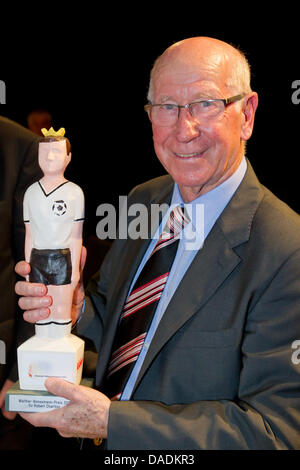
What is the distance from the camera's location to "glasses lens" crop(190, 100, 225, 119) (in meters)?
1.58

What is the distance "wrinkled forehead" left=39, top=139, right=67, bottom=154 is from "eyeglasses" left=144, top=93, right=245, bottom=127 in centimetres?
33

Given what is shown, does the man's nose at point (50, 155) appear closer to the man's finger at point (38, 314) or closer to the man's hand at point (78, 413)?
the man's finger at point (38, 314)

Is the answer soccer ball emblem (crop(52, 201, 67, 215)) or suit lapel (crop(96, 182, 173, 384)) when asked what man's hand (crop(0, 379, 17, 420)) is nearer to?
suit lapel (crop(96, 182, 173, 384))

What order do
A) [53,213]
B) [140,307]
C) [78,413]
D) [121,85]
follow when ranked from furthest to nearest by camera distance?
[121,85], [140,307], [53,213], [78,413]

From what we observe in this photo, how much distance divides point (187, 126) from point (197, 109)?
0.06 m

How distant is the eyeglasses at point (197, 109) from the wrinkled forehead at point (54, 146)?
12.9 inches

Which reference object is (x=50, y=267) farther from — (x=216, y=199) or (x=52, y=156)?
(x=216, y=199)

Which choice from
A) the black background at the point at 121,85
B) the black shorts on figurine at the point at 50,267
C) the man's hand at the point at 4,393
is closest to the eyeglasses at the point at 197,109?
the black shorts on figurine at the point at 50,267

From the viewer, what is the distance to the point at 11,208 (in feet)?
6.40

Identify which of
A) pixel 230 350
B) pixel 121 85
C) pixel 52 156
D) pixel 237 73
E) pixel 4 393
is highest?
pixel 121 85

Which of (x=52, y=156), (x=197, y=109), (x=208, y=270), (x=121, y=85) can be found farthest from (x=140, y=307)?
(x=121, y=85)

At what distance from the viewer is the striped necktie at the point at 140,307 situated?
5.20ft

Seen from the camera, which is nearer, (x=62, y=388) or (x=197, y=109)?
(x=62, y=388)

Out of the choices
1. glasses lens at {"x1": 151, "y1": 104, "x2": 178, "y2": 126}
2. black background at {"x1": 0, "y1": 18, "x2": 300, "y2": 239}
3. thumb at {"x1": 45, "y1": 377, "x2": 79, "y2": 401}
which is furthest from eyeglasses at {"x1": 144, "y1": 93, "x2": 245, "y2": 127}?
black background at {"x1": 0, "y1": 18, "x2": 300, "y2": 239}
